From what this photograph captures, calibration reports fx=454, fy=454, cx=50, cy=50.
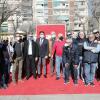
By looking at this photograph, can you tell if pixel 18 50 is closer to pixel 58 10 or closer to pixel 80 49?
pixel 80 49

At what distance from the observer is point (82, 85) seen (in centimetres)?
1642

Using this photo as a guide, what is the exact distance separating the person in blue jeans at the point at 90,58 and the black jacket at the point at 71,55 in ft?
1.00

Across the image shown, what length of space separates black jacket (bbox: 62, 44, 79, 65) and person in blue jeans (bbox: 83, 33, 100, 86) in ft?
1.00

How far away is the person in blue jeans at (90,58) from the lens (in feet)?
54.1

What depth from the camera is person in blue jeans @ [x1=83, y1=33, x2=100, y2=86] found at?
16.5 meters

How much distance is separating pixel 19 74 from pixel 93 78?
9.61 feet

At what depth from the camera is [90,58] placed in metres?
16.5

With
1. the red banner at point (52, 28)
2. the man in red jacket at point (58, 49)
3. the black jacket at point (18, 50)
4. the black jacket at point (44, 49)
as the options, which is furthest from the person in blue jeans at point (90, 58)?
the red banner at point (52, 28)

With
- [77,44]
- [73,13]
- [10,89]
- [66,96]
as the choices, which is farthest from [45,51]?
[73,13]

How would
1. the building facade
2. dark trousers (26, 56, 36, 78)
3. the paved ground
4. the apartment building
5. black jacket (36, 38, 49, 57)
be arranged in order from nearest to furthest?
the paved ground < dark trousers (26, 56, 36, 78) < black jacket (36, 38, 49, 57) < the building facade < the apartment building

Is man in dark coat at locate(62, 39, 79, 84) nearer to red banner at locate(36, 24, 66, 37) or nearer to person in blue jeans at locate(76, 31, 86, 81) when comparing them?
person in blue jeans at locate(76, 31, 86, 81)

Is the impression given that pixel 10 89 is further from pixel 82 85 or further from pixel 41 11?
pixel 41 11

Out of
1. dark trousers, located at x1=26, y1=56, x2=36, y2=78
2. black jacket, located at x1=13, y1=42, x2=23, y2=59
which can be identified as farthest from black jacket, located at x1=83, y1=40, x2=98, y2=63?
black jacket, located at x1=13, y1=42, x2=23, y2=59

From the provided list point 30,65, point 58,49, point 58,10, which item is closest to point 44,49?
point 58,49
